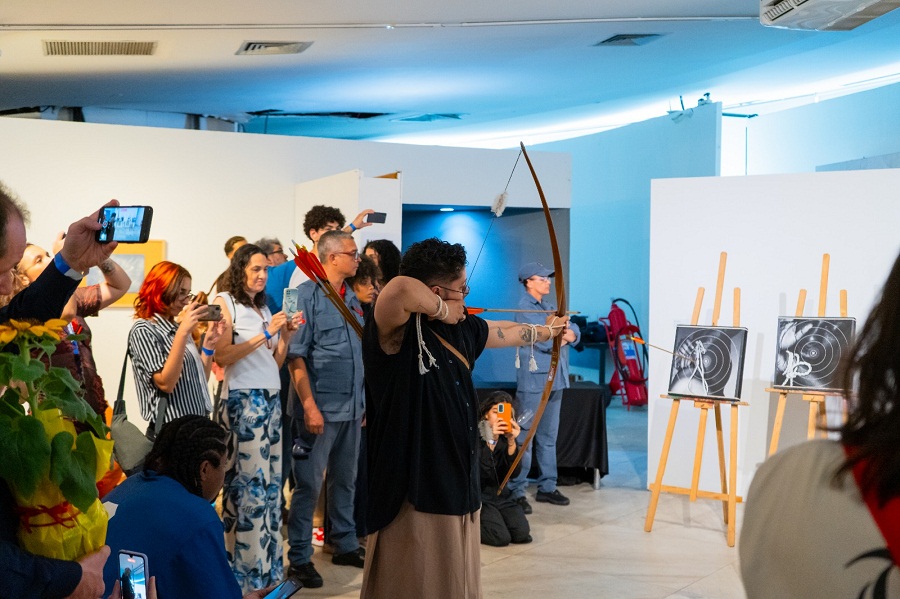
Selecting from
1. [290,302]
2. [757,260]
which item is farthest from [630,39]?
[290,302]

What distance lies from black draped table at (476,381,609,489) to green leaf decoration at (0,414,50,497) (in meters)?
4.73

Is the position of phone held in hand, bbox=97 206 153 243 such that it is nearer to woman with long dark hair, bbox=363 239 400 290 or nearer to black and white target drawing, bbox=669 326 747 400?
woman with long dark hair, bbox=363 239 400 290

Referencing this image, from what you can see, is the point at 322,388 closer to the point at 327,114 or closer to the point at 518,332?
the point at 518,332

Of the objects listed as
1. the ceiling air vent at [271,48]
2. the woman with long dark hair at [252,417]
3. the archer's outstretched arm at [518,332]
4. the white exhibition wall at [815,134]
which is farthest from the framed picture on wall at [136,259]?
the white exhibition wall at [815,134]

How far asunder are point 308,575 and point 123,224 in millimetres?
2359

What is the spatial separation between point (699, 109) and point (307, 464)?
6878 millimetres

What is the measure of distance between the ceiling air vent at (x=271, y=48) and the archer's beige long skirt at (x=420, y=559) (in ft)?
14.7

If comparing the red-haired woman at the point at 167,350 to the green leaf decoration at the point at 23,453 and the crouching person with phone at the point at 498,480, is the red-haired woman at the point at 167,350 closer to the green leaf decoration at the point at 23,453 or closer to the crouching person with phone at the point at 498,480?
the crouching person with phone at the point at 498,480

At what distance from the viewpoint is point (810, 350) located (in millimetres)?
5105

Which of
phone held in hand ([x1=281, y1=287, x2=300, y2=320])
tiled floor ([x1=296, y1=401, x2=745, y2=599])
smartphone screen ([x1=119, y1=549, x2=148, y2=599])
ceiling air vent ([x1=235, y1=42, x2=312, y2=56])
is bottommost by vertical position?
tiled floor ([x1=296, y1=401, x2=745, y2=599])

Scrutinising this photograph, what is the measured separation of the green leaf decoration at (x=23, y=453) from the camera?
51.9 inches

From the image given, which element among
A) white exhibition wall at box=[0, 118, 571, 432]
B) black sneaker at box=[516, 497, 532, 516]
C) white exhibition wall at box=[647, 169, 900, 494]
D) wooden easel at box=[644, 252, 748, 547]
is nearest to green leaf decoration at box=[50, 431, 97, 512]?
wooden easel at box=[644, 252, 748, 547]

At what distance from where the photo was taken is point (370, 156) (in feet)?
22.8

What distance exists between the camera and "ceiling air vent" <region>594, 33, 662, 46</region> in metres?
6.51
